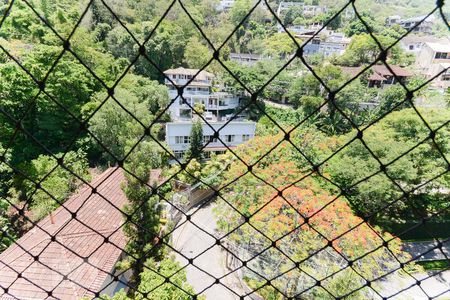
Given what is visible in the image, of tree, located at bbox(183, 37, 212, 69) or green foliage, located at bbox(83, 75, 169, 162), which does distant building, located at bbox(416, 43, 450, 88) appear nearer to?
tree, located at bbox(183, 37, 212, 69)

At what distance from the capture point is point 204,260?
5.72m

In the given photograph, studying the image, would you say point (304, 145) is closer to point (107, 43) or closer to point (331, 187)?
point (331, 187)

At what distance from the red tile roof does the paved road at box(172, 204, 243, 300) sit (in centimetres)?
128

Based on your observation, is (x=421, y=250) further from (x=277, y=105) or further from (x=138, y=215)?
(x=277, y=105)

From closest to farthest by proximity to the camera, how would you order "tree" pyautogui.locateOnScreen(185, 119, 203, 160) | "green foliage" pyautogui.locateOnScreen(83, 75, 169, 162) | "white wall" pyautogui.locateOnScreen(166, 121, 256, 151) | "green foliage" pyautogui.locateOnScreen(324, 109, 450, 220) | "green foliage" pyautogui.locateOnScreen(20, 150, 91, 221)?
"green foliage" pyautogui.locateOnScreen(20, 150, 91, 221) < "green foliage" pyautogui.locateOnScreen(324, 109, 450, 220) < "green foliage" pyautogui.locateOnScreen(83, 75, 169, 162) < "tree" pyautogui.locateOnScreen(185, 119, 203, 160) < "white wall" pyautogui.locateOnScreen(166, 121, 256, 151)

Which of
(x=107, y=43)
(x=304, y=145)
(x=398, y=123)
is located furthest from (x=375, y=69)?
(x=107, y=43)

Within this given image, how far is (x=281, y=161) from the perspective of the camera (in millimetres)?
6004

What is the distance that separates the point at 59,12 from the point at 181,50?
4613 mm

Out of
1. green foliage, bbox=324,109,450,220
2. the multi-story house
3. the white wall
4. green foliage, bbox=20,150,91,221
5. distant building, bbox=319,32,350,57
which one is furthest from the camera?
distant building, bbox=319,32,350,57

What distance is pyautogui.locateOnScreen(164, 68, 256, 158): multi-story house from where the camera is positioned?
28.1 ft

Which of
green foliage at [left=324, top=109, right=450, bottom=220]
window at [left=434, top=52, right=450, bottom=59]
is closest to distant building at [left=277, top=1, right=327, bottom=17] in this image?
window at [left=434, top=52, right=450, bottom=59]

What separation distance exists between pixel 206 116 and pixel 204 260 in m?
5.77

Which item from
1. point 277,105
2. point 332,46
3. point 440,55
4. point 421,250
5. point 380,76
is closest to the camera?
point 421,250

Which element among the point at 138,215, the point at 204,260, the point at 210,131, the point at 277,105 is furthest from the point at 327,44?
the point at 138,215
